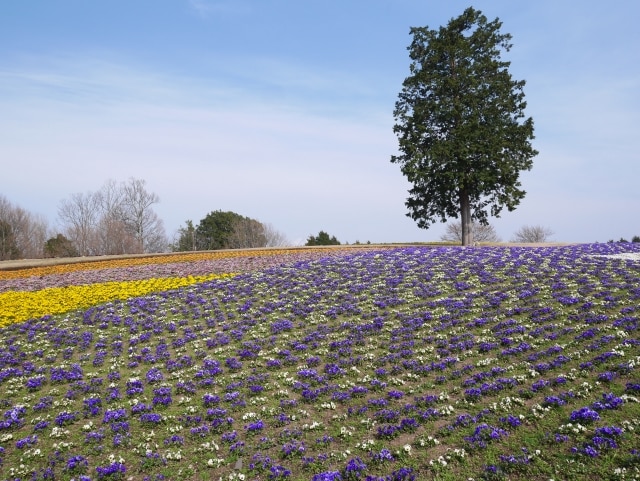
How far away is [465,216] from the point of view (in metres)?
44.4

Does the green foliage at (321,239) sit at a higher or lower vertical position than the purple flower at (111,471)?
higher

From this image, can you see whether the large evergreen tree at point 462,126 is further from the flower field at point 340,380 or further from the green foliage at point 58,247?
the green foliage at point 58,247

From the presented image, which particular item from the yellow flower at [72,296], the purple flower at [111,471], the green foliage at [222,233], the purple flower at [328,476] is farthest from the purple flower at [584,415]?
the green foliage at [222,233]

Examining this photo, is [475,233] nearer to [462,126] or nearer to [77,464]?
A: [462,126]

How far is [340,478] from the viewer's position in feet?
26.5

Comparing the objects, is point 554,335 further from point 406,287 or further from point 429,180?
point 429,180

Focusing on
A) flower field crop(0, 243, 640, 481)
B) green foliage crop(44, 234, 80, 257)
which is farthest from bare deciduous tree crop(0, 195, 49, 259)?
flower field crop(0, 243, 640, 481)

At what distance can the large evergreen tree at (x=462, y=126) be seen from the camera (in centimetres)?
4231

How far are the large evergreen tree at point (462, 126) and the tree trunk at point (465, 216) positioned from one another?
0.34 ft

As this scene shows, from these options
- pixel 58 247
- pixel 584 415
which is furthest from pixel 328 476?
pixel 58 247

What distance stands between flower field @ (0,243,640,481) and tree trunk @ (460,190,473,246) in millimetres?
20734

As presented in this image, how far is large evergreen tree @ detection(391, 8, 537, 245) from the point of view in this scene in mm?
42312

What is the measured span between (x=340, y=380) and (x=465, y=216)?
3595 cm

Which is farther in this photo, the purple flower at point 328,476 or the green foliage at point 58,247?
the green foliage at point 58,247
